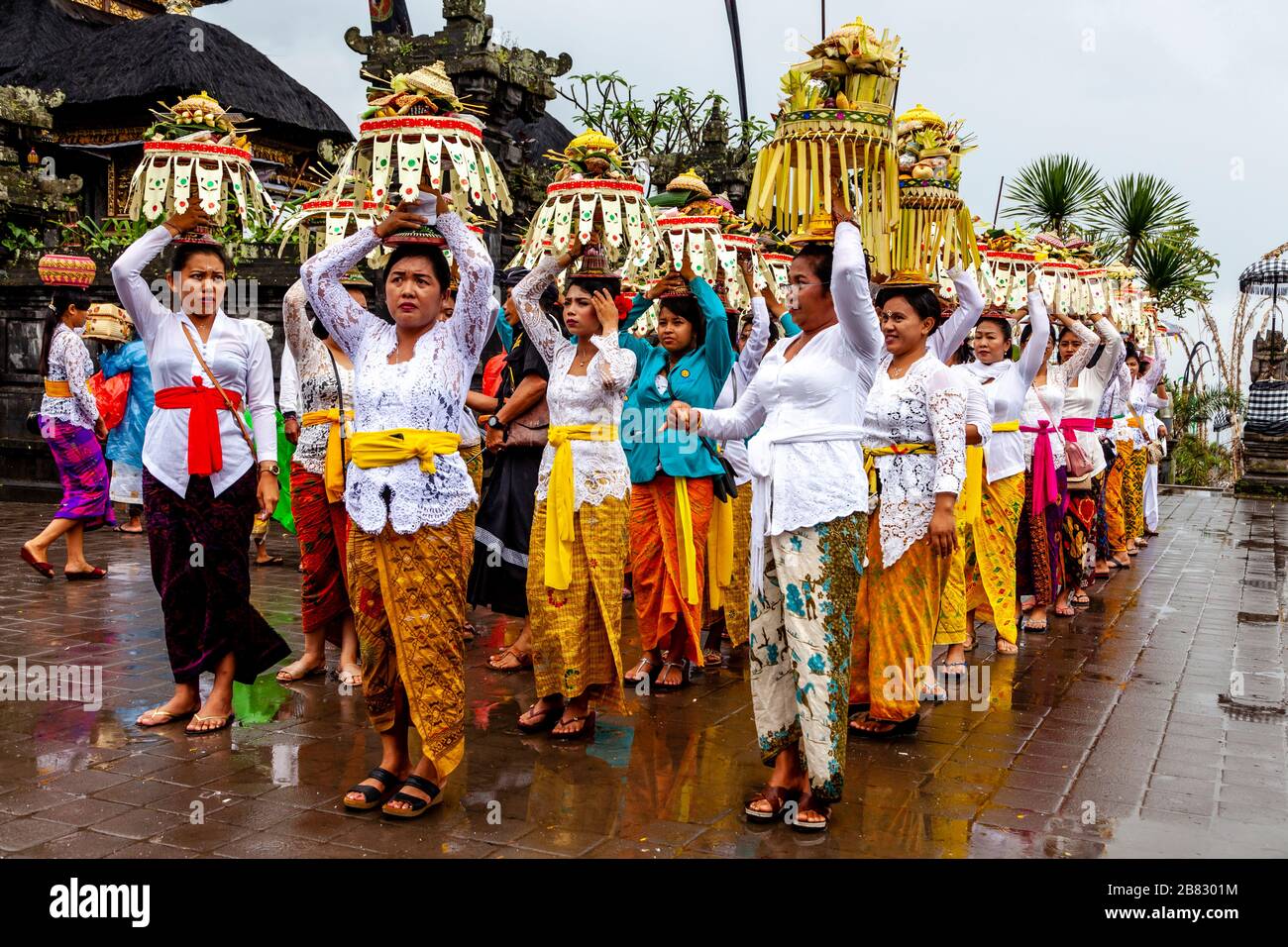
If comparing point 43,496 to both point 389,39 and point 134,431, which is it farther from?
point 389,39

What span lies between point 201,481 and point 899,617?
10.3 ft

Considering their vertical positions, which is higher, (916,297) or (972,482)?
(916,297)

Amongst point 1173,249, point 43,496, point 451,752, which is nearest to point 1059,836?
point 451,752

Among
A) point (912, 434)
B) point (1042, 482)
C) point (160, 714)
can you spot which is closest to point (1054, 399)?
point (1042, 482)

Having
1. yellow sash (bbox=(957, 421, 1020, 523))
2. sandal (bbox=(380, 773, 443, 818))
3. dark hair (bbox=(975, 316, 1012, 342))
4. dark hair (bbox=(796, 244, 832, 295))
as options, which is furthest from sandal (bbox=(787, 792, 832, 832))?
dark hair (bbox=(975, 316, 1012, 342))

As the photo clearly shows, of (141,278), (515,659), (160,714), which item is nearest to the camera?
(141,278)

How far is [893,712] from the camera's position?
535 cm

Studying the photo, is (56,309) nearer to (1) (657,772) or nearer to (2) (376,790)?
(2) (376,790)

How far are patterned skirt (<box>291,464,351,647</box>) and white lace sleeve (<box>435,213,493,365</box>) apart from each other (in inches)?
73.1

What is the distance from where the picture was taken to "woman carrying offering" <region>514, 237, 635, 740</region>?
5.23 metres

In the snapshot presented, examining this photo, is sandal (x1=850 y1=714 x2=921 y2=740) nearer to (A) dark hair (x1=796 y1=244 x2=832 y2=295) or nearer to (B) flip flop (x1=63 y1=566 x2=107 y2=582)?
(A) dark hair (x1=796 y1=244 x2=832 y2=295)

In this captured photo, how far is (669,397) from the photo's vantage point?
6.32m

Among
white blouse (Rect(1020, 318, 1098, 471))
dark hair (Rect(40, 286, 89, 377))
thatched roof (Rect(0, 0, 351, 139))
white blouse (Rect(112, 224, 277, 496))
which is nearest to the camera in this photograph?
white blouse (Rect(112, 224, 277, 496))

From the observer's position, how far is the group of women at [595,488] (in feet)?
13.9
